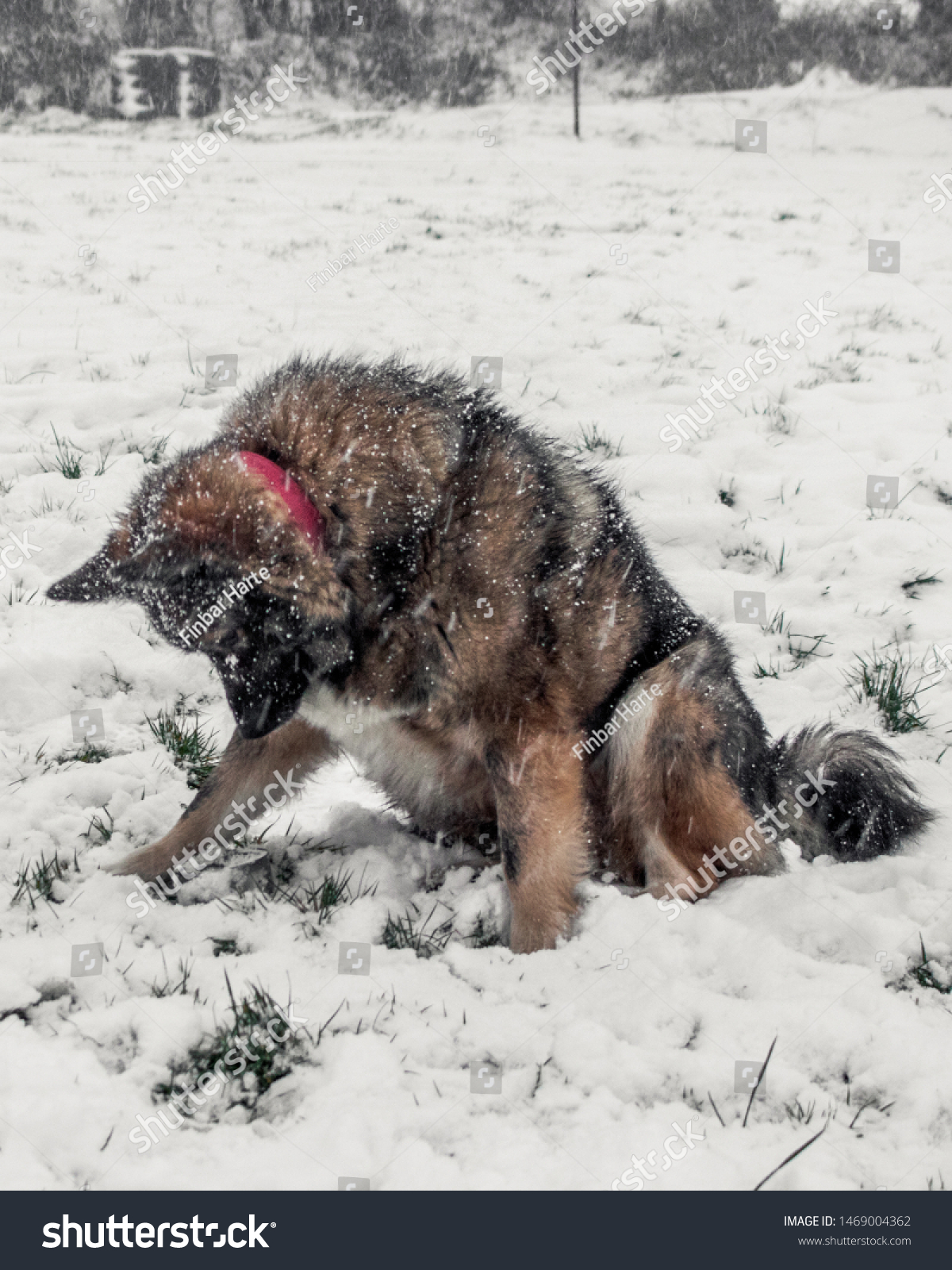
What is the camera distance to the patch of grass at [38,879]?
2639 millimetres

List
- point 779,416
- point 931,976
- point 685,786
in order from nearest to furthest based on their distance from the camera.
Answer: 1. point 931,976
2. point 685,786
3. point 779,416

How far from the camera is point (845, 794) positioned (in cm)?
301

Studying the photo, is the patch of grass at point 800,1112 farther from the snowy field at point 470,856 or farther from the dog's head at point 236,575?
the dog's head at point 236,575

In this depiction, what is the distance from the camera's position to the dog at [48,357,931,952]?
2254 millimetres

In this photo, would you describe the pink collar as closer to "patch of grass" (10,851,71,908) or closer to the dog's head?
the dog's head

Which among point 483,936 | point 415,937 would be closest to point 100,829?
point 415,937

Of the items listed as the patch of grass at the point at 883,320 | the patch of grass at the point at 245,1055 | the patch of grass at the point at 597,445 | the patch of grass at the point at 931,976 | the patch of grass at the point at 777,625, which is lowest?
the patch of grass at the point at 931,976

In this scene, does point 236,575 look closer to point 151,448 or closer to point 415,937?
point 415,937

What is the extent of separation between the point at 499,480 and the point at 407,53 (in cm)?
2170

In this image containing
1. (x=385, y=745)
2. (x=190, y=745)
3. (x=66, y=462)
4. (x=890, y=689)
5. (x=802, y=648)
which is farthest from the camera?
(x=66, y=462)

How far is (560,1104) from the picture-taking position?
2.02 m

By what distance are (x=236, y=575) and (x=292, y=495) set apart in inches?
10.9

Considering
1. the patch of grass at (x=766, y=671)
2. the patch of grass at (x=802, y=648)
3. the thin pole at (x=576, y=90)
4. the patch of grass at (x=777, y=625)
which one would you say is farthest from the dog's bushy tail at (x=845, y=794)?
the thin pole at (x=576, y=90)

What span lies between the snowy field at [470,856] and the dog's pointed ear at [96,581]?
0.89 metres
